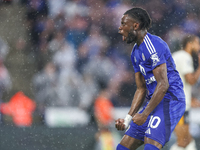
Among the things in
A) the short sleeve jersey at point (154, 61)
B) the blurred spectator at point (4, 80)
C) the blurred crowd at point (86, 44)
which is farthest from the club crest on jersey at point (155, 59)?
the blurred spectator at point (4, 80)

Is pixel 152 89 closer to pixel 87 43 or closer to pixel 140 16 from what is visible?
pixel 140 16

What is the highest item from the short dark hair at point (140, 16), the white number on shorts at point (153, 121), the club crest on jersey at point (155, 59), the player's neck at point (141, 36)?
the short dark hair at point (140, 16)

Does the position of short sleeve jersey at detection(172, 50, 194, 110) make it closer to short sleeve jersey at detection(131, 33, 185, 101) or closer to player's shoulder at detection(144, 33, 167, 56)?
short sleeve jersey at detection(131, 33, 185, 101)

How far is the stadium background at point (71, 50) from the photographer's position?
6.90m

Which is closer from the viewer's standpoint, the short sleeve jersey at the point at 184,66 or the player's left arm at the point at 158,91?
the player's left arm at the point at 158,91

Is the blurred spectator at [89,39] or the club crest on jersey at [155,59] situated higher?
the blurred spectator at [89,39]

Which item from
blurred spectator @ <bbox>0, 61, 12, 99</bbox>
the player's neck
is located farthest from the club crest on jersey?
blurred spectator @ <bbox>0, 61, 12, 99</bbox>

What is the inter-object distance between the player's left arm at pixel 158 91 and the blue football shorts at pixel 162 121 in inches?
5.0

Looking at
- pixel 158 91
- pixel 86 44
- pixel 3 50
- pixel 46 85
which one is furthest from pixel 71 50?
pixel 158 91

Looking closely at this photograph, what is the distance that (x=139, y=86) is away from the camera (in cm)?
350

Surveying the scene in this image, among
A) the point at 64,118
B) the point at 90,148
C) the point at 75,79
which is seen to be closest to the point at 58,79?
the point at 75,79

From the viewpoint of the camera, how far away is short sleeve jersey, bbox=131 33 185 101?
3051 mm

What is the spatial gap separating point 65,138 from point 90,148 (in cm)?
55

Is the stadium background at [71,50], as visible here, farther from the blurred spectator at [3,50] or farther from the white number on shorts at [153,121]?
the white number on shorts at [153,121]
